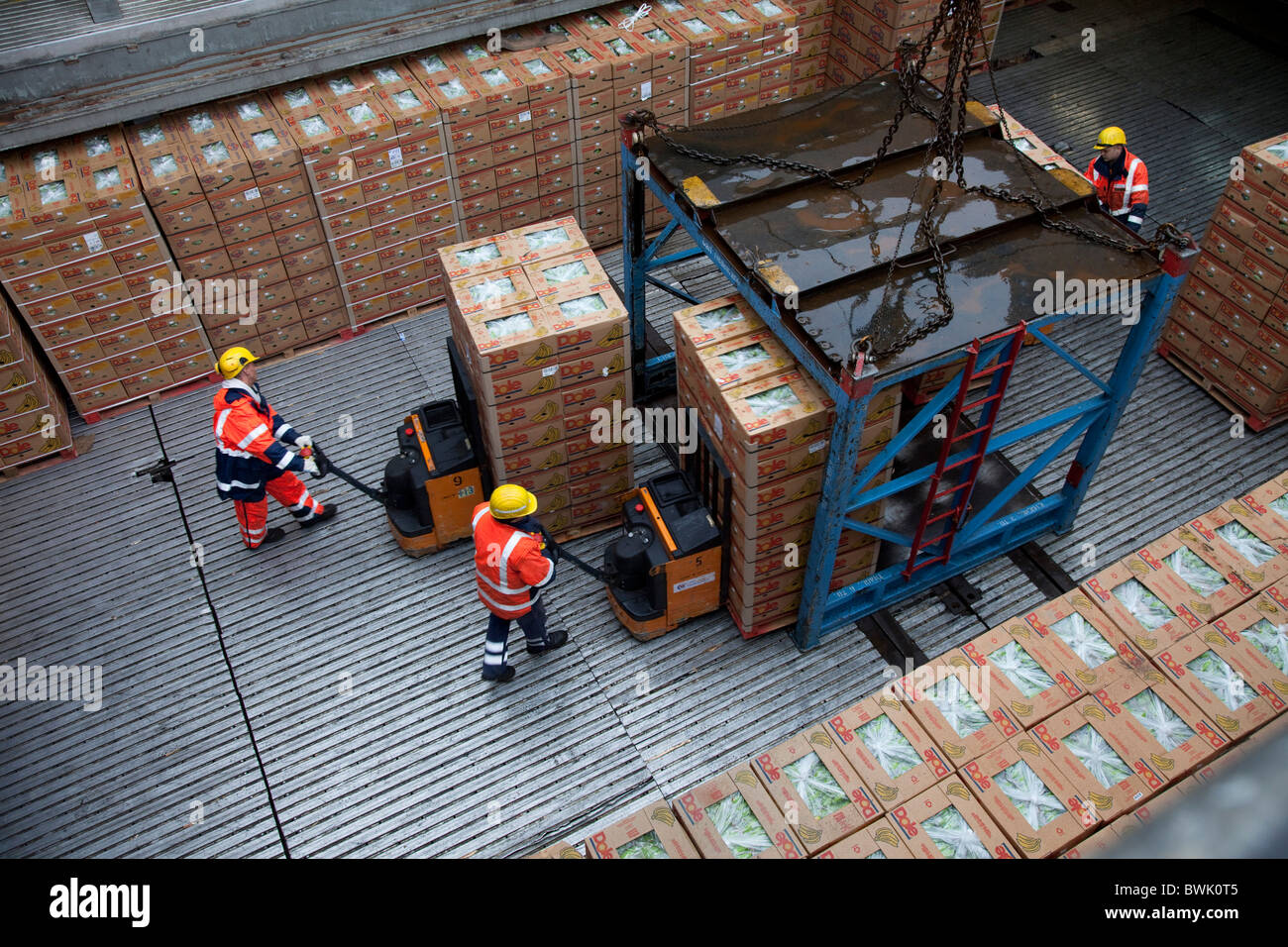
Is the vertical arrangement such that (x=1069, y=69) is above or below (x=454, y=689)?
above

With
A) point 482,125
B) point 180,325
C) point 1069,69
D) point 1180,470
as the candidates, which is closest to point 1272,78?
point 1069,69

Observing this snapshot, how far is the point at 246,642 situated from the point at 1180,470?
860 centimetres

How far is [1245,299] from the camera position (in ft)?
30.8

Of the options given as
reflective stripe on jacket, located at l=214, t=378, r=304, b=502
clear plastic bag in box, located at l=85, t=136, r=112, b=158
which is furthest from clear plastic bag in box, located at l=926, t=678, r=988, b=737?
clear plastic bag in box, located at l=85, t=136, r=112, b=158

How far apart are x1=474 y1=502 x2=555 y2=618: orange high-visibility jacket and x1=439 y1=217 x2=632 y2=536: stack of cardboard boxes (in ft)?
3.44

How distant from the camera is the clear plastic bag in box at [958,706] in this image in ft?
18.9

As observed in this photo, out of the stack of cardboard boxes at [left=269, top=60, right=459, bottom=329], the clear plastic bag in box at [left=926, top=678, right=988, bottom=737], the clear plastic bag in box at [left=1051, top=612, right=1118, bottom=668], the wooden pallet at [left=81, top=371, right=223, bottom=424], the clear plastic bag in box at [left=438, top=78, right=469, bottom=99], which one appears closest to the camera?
the clear plastic bag in box at [left=926, top=678, right=988, bottom=737]

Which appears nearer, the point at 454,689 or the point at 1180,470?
the point at 454,689

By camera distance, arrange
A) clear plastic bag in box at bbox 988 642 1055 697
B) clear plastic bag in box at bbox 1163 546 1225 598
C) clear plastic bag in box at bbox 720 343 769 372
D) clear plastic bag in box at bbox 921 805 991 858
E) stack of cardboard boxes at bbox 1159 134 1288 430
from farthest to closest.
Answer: stack of cardboard boxes at bbox 1159 134 1288 430, clear plastic bag in box at bbox 720 343 769 372, clear plastic bag in box at bbox 1163 546 1225 598, clear plastic bag in box at bbox 988 642 1055 697, clear plastic bag in box at bbox 921 805 991 858

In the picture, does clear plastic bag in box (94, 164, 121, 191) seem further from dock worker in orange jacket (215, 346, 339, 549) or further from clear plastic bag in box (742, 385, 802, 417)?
clear plastic bag in box (742, 385, 802, 417)

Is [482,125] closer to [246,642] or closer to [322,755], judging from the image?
[246,642]

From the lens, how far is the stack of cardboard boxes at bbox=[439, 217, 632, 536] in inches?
307

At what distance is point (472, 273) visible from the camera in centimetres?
840

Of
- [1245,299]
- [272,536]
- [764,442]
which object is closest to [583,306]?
[764,442]
